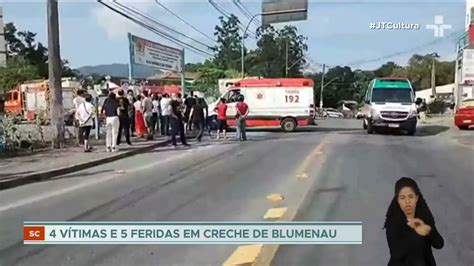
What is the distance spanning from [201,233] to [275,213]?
2.07ft

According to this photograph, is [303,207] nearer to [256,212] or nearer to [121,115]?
[256,212]

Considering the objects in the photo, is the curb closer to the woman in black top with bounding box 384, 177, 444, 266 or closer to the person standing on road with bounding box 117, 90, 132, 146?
the person standing on road with bounding box 117, 90, 132, 146

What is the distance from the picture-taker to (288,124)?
55.4 feet

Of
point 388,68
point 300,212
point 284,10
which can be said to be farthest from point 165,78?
point 284,10

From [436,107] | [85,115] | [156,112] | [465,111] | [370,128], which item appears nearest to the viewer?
[436,107]

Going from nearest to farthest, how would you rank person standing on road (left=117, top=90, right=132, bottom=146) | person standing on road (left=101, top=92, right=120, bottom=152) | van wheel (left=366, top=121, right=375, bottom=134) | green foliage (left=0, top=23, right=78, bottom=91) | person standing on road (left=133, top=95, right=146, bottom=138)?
green foliage (left=0, top=23, right=78, bottom=91), van wheel (left=366, top=121, right=375, bottom=134), person standing on road (left=101, top=92, right=120, bottom=152), person standing on road (left=117, top=90, right=132, bottom=146), person standing on road (left=133, top=95, right=146, bottom=138)

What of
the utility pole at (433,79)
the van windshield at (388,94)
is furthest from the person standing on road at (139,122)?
the utility pole at (433,79)

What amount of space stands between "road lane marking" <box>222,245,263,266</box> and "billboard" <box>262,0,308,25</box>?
0.77 meters

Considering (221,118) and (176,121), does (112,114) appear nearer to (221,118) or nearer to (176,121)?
(176,121)

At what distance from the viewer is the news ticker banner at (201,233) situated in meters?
2.32

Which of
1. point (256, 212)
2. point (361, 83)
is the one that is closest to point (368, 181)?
point (256, 212)

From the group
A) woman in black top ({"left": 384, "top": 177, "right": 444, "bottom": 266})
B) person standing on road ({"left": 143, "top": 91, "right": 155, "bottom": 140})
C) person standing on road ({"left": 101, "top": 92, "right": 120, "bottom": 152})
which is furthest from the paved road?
person standing on road ({"left": 143, "top": 91, "right": 155, "bottom": 140})

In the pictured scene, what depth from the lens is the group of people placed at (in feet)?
33.0

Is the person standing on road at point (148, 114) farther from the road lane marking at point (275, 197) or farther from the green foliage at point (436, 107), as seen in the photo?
the green foliage at point (436, 107)
